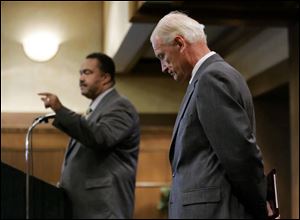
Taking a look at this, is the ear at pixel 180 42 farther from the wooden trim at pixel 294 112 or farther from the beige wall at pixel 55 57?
the beige wall at pixel 55 57

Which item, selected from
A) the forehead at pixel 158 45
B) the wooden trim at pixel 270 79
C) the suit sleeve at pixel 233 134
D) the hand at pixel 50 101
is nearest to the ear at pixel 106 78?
the hand at pixel 50 101

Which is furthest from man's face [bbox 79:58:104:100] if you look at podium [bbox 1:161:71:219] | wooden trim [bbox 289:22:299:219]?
wooden trim [bbox 289:22:299:219]

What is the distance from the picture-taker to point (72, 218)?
3.16 m

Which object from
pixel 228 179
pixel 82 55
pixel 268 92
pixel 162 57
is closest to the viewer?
pixel 228 179

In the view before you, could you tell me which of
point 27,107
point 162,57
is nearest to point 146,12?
point 27,107

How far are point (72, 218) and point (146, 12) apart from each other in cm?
160

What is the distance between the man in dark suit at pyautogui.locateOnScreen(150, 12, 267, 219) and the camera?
5.57ft

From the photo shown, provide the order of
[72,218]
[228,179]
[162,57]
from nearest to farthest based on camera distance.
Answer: [228,179]
[162,57]
[72,218]

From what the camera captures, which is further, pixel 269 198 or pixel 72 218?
pixel 72 218

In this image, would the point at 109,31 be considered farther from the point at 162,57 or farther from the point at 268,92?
the point at 162,57

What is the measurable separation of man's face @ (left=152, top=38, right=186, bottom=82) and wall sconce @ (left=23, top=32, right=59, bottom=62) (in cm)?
419

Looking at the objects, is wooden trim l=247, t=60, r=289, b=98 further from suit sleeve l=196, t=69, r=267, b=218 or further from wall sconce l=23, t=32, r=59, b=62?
suit sleeve l=196, t=69, r=267, b=218

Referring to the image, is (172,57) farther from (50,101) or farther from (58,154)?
(58,154)

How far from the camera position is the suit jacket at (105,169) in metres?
3.10
